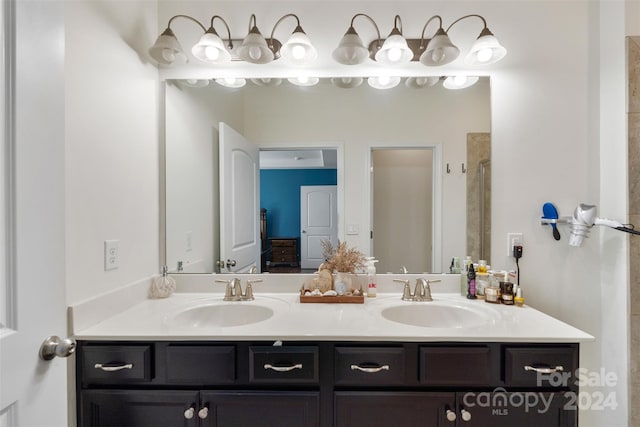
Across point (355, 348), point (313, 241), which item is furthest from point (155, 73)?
point (355, 348)

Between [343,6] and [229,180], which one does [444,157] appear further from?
[229,180]

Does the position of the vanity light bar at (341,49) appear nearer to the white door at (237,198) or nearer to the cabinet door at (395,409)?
the white door at (237,198)

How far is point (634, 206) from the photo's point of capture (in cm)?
134

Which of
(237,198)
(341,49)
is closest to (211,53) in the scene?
(341,49)

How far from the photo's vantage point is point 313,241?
1.66m

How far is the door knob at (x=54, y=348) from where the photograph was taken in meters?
0.67

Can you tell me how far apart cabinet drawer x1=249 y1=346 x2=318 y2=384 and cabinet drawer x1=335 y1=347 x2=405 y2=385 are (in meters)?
0.09

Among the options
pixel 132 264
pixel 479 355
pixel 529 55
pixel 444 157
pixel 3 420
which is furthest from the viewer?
pixel 444 157

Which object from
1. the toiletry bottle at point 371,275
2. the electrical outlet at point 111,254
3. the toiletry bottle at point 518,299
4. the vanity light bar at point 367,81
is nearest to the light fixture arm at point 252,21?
the vanity light bar at point 367,81

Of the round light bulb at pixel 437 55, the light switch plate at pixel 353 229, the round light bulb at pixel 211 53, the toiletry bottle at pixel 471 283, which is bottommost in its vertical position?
the toiletry bottle at pixel 471 283

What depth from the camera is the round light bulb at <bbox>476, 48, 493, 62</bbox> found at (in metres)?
1.39

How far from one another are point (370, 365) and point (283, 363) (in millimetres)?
292

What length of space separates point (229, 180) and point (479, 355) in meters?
1.37

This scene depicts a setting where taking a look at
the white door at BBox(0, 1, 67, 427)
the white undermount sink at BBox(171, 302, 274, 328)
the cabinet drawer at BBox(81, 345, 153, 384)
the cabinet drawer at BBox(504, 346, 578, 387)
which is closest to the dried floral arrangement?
the white undermount sink at BBox(171, 302, 274, 328)
